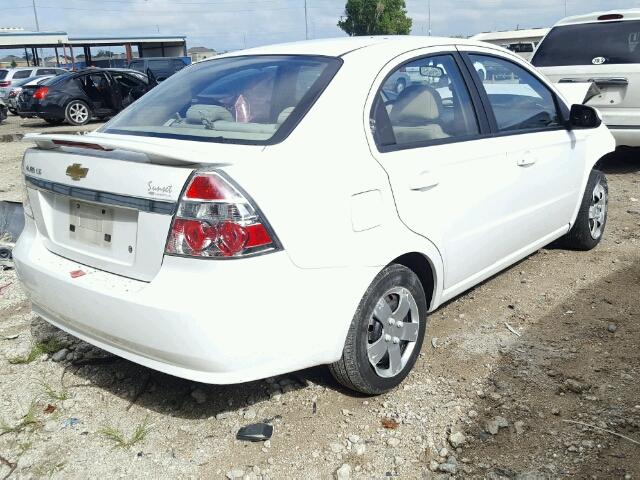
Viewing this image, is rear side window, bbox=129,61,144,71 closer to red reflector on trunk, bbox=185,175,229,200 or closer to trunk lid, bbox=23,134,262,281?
trunk lid, bbox=23,134,262,281

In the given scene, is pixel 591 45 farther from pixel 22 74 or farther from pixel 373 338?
pixel 22 74

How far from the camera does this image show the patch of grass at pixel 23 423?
296cm

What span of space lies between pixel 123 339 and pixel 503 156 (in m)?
2.35

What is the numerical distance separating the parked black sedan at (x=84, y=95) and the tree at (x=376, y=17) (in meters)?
43.1

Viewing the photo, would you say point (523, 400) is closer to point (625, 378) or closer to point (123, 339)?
point (625, 378)

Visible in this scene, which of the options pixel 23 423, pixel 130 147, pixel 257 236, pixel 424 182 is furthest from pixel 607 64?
pixel 23 423

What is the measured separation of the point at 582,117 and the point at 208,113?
2.75 m

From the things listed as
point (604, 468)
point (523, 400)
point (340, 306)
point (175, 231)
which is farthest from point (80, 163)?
point (604, 468)

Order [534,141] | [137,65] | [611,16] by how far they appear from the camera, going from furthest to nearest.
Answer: [137,65] → [611,16] → [534,141]

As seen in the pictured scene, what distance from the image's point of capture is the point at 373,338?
10.1ft

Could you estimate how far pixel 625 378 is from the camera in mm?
3232

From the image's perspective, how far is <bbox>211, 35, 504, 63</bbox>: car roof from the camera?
326 cm

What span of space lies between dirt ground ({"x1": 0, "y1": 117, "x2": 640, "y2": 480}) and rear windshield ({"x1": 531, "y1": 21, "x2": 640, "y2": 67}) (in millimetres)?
4380

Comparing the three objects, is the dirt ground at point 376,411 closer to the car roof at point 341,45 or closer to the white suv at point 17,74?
the car roof at point 341,45
